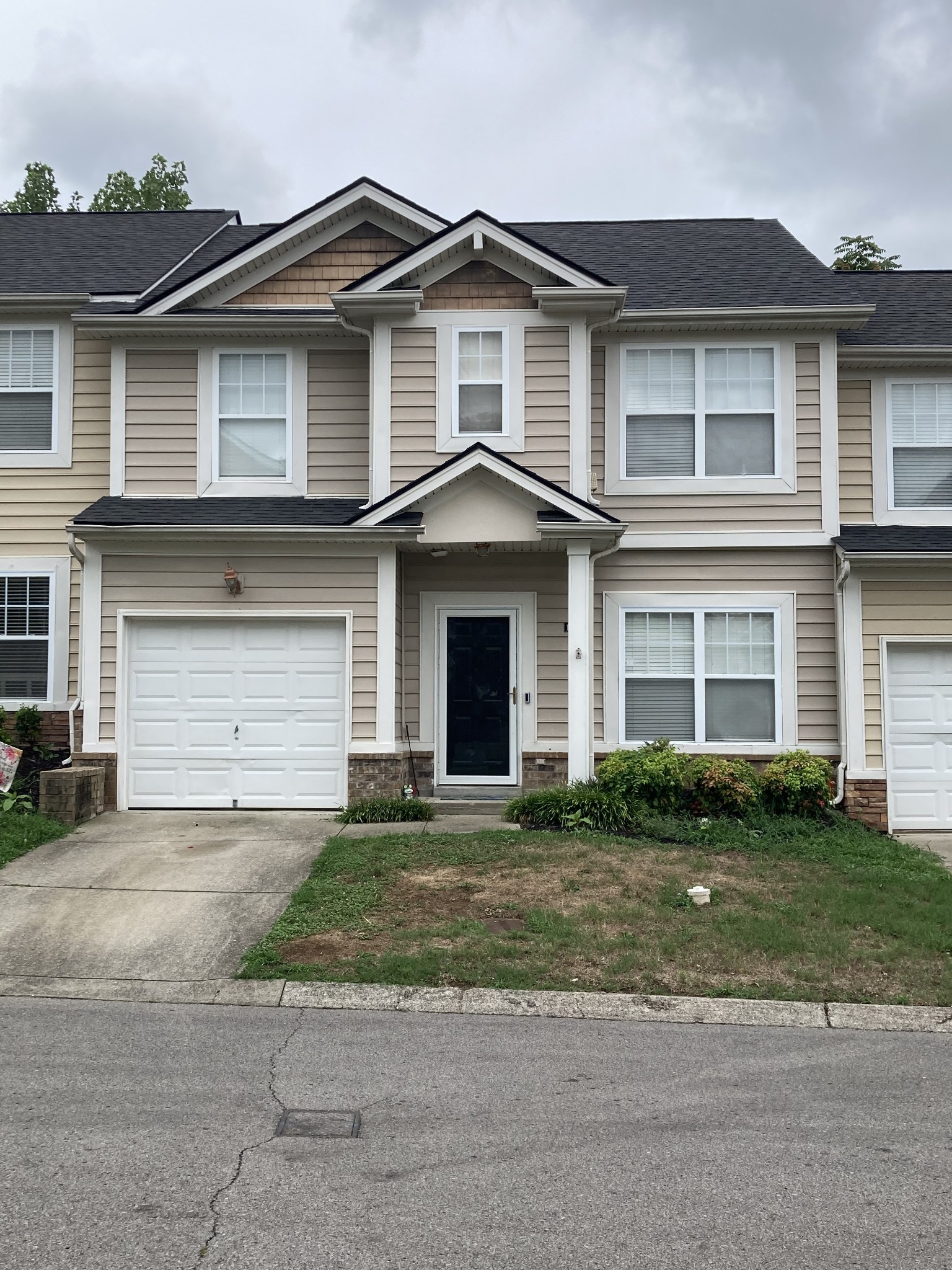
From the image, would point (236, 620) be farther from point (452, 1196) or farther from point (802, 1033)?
point (452, 1196)

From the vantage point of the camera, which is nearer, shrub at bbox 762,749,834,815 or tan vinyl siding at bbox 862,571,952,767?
shrub at bbox 762,749,834,815

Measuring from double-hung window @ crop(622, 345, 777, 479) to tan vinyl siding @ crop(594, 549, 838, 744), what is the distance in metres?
1.05

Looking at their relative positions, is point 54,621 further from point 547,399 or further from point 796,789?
point 796,789

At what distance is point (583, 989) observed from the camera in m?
6.96

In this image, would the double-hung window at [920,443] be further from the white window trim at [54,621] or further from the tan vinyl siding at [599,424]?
Result: the white window trim at [54,621]

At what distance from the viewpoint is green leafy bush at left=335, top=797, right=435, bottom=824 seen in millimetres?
11758

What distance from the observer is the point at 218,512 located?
502 inches

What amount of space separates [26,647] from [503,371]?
7.04 m

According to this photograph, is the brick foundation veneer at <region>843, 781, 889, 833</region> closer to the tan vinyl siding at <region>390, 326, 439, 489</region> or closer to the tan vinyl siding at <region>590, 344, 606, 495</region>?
the tan vinyl siding at <region>590, 344, 606, 495</region>

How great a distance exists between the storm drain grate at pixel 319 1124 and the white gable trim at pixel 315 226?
1072 centimetres

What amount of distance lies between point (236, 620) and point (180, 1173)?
8.79 meters

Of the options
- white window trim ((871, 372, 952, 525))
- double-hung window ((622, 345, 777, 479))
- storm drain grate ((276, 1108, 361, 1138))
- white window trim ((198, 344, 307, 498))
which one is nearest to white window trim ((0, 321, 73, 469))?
white window trim ((198, 344, 307, 498))

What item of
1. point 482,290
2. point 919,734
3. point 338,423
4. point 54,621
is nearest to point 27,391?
point 54,621

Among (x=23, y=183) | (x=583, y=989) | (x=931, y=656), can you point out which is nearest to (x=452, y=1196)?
(x=583, y=989)
